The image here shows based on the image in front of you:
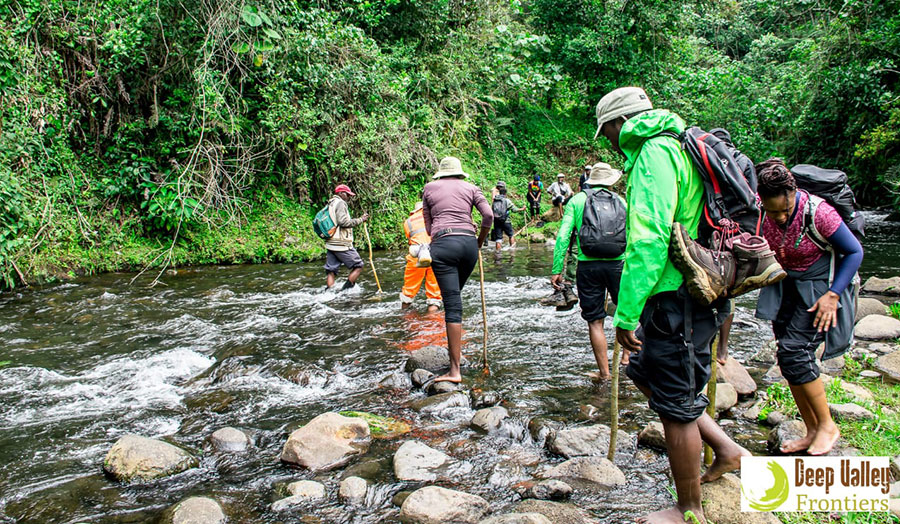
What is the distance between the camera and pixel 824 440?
3586mm

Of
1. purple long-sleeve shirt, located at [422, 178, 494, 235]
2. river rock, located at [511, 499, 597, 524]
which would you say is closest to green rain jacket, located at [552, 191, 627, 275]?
purple long-sleeve shirt, located at [422, 178, 494, 235]

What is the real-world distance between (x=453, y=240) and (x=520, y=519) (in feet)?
9.89

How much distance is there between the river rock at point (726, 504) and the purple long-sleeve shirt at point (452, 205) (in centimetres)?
308

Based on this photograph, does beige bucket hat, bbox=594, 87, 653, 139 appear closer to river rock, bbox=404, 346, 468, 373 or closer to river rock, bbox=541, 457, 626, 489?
river rock, bbox=541, 457, 626, 489

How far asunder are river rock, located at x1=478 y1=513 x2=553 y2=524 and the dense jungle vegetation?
21.1 ft

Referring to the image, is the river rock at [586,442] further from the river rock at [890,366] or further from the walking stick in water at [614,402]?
the river rock at [890,366]

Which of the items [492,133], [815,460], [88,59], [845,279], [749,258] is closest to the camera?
[749,258]

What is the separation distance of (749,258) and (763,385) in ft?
10.6

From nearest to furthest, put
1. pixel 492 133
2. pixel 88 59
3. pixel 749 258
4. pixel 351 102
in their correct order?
pixel 749 258 → pixel 88 59 → pixel 351 102 → pixel 492 133

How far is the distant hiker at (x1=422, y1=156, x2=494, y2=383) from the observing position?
538 centimetres

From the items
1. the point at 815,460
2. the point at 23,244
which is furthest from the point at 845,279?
the point at 23,244

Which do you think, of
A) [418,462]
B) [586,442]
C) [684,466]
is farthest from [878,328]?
[418,462]

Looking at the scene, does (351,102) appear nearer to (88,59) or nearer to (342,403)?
(88,59)

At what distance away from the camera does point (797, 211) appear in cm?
363
